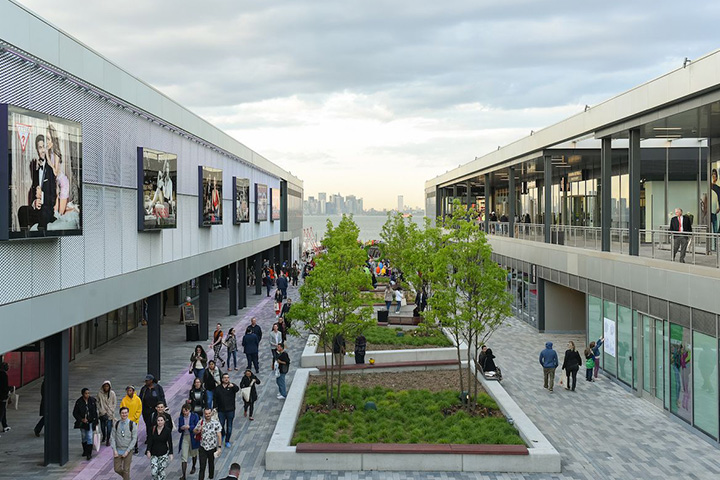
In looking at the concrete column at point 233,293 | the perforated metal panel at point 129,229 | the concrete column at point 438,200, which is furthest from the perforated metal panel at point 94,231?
the concrete column at point 438,200

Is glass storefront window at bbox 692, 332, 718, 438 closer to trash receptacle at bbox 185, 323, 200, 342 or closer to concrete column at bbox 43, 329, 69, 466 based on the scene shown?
concrete column at bbox 43, 329, 69, 466

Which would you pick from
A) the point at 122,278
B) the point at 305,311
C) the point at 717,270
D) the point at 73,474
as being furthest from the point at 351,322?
the point at 717,270

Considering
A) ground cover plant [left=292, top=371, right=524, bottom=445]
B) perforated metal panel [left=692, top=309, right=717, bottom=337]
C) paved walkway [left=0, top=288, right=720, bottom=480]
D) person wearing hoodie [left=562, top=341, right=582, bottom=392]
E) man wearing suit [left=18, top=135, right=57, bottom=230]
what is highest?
man wearing suit [left=18, top=135, right=57, bottom=230]

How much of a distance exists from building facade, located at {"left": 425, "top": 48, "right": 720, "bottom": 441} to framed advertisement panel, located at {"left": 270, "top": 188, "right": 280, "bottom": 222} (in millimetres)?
17612

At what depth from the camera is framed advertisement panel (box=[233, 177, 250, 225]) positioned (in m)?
31.8

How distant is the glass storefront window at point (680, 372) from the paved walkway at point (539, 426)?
395mm

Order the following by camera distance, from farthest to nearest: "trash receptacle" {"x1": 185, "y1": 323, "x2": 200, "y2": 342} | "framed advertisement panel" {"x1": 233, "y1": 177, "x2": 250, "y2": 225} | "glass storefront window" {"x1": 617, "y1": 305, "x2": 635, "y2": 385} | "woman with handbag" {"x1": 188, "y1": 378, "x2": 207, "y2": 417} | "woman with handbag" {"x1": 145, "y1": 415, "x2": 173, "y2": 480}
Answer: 1. "framed advertisement panel" {"x1": 233, "y1": 177, "x2": 250, "y2": 225}
2. "trash receptacle" {"x1": 185, "y1": 323, "x2": 200, "y2": 342}
3. "glass storefront window" {"x1": 617, "y1": 305, "x2": 635, "y2": 385}
4. "woman with handbag" {"x1": 188, "y1": 378, "x2": 207, "y2": 417}
5. "woman with handbag" {"x1": 145, "y1": 415, "x2": 173, "y2": 480}

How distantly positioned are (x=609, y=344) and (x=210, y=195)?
1599 cm

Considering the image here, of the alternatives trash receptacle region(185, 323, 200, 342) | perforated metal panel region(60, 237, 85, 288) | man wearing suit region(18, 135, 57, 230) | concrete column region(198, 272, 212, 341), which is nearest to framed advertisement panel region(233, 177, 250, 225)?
concrete column region(198, 272, 212, 341)

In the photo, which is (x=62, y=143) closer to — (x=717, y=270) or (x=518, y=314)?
(x=717, y=270)

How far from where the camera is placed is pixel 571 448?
14141mm

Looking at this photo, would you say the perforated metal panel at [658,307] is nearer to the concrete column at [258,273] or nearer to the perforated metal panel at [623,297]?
the perforated metal panel at [623,297]

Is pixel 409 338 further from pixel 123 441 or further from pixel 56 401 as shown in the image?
pixel 123 441

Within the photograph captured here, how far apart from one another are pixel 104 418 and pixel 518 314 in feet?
82.4
